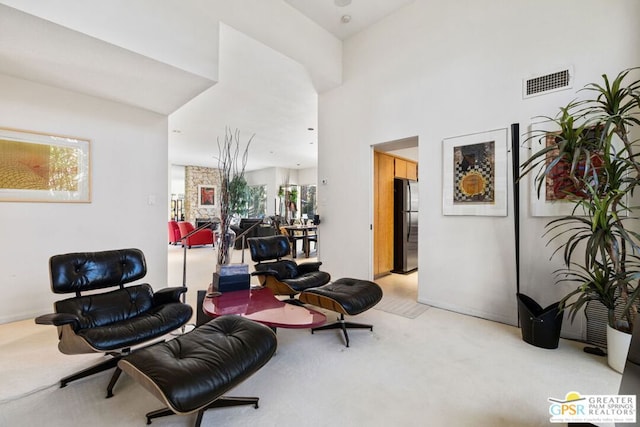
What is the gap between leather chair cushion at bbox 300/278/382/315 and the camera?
233 centimetres

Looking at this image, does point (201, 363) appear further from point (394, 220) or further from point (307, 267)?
point (394, 220)

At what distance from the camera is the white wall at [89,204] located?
2.94 meters

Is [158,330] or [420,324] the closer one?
[158,330]

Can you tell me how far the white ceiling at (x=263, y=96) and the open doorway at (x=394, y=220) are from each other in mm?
1749

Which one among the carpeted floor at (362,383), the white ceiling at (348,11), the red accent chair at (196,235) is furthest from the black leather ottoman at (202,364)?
the red accent chair at (196,235)

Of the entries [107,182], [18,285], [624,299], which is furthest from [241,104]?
[624,299]

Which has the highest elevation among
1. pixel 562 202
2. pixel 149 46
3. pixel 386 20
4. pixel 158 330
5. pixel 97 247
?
pixel 386 20

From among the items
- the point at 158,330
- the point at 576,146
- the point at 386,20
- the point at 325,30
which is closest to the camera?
the point at 158,330

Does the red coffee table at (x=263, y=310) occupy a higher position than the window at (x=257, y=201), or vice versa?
the window at (x=257, y=201)

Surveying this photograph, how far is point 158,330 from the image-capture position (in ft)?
6.16

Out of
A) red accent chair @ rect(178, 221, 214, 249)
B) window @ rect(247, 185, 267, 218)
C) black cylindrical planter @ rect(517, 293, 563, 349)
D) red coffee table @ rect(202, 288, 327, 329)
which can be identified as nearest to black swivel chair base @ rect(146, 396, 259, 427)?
red coffee table @ rect(202, 288, 327, 329)

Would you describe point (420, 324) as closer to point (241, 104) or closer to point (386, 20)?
point (386, 20)

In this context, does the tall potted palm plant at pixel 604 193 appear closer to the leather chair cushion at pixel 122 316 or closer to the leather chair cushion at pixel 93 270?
the leather chair cushion at pixel 122 316

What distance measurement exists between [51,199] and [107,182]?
54 centimetres
